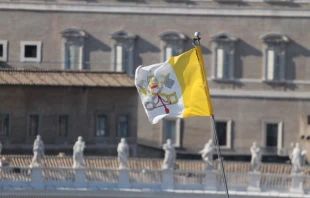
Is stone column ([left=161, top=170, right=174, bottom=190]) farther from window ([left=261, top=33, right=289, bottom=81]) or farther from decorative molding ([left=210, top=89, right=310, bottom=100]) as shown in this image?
window ([left=261, top=33, right=289, bottom=81])

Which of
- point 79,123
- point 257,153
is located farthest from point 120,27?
point 257,153

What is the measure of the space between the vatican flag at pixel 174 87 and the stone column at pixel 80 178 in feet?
63.6

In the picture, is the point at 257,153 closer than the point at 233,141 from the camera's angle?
Yes

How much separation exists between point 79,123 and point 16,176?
926 cm

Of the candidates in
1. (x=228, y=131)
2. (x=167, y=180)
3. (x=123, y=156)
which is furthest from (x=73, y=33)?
(x=123, y=156)

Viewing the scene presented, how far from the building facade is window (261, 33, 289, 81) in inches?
1.4

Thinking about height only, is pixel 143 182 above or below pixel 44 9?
below

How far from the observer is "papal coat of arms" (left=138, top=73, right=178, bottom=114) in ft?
163

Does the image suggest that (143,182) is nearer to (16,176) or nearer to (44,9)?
(16,176)

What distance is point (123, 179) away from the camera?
6944 cm

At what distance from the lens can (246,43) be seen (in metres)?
95.6

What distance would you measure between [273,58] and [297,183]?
26.2m

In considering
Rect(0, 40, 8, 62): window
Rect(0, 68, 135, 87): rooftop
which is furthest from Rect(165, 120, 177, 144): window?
Rect(0, 68, 135, 87): rooftop

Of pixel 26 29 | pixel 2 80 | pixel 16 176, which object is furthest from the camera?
pixel 26 29
